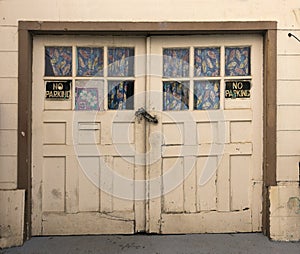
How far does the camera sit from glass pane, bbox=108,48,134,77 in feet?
13.9

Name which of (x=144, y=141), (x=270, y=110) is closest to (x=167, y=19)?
(x=144, y=141)

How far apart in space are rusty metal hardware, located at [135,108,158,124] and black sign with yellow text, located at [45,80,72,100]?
0.75 m

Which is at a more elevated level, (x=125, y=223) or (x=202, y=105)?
(x=202, y=105)

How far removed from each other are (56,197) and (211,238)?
167 cm

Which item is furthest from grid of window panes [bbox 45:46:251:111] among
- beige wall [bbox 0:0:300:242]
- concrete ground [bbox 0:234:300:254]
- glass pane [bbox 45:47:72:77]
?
concrete ground [bbox 0:234:300:254]

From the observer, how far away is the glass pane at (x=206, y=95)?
4246mm

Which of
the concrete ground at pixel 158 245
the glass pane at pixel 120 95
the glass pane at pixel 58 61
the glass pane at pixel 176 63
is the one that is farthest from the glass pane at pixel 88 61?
the concrete ground at pixel 158 245

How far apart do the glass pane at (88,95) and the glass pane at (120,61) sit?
216 millimetres

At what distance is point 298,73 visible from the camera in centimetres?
405

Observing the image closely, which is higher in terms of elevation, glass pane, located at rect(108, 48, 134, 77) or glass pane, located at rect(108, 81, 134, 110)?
glass pane, located at rect(108, 48, 134, 77)

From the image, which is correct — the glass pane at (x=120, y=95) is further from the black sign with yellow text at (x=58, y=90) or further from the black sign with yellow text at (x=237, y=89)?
the black sign with yellow text at (x=237, y=89)

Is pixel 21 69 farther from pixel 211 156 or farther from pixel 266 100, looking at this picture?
pixel 266 100

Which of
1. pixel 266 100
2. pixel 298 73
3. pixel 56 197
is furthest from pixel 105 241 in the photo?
pixel 298 73

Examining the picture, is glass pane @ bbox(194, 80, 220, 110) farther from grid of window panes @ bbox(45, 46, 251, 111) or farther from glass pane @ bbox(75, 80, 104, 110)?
glass pane @ bbox(75, 80, 104, 110)
